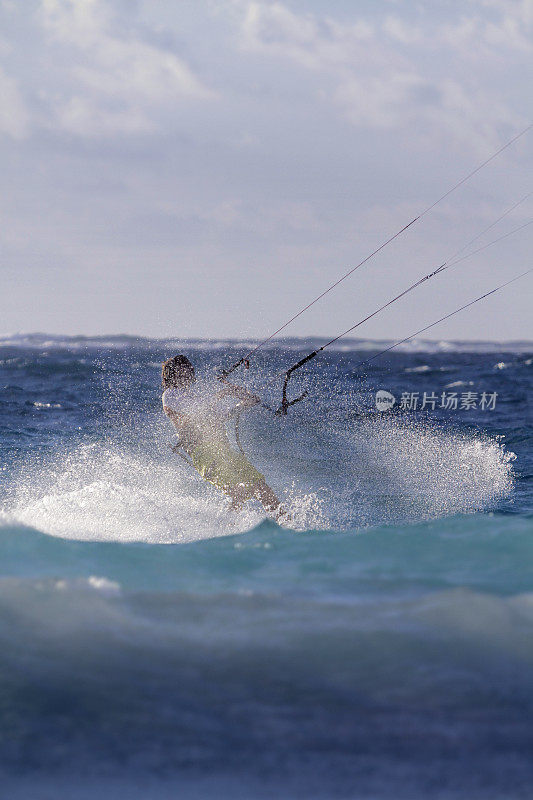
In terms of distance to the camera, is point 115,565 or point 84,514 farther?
point 84,514

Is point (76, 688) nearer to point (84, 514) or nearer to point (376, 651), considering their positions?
point (376, 651)

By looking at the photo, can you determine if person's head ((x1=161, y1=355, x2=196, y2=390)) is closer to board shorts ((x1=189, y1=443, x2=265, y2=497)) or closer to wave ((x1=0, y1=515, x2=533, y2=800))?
board shorts ((x1=189, y1=443, x2=265, y2=497))

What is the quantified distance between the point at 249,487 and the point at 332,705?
4.11 metres

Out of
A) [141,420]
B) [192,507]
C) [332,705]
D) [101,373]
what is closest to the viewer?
[332,705]

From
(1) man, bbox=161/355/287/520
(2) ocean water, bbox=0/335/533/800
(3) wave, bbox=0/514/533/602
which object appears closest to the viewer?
(2) ocean water, bbox=0/335/533/800

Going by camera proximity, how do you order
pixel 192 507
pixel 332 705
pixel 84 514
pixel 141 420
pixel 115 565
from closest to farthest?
pixel 332 705, pixel 115 565, pixel 84 514, pixel 192 507, pixel 141 420

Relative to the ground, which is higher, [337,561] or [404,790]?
[337,561]

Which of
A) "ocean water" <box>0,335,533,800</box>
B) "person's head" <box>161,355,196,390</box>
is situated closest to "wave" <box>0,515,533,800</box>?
"ocean water" <box>0,335,533,800</box>

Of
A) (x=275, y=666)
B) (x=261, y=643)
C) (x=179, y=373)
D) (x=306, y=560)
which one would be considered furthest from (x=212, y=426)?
(x=275, y=666)

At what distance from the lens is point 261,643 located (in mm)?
4699

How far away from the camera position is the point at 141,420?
60.2 feet

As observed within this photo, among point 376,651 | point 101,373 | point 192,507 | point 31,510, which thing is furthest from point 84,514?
point 101,373

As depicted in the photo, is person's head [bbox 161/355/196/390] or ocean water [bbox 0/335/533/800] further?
person's head [bbox 161/355/196/390]

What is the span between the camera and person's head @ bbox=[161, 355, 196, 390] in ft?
26.6
